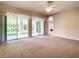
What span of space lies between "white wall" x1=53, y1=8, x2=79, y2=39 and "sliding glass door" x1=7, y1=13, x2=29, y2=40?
11.7 feet

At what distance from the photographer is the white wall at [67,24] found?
7888mm

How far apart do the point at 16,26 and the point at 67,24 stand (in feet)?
15.9

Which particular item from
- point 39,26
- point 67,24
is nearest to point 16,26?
point 39,26

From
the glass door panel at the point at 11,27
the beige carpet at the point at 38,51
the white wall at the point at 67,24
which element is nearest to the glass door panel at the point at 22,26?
the glass door panel at the point at 11,27

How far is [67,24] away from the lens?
29.0 feet

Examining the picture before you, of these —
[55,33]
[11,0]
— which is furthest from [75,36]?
[11,0]

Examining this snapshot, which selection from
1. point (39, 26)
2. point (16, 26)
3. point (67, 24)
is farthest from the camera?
point (39, 26)

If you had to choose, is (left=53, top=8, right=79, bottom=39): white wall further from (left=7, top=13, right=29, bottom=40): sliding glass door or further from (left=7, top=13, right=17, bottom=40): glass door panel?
(left=7, top=13, right=17, bottom=40): glass door panel

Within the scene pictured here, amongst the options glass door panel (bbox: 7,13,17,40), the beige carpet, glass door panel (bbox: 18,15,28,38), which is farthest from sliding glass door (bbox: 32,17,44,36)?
the beige carpet

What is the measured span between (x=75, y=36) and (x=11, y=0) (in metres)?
5.95

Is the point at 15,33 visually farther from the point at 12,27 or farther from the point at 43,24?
the point at 43,24

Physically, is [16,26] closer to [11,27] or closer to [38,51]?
[11,27]

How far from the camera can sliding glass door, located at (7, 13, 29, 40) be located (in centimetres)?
774

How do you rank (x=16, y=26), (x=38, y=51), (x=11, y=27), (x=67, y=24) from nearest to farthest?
1. (x=38, y=51)
2. (x=11, y=27)
3. (x=16, y=26)
4. (x=67, y=24)
